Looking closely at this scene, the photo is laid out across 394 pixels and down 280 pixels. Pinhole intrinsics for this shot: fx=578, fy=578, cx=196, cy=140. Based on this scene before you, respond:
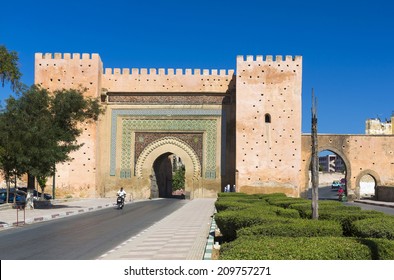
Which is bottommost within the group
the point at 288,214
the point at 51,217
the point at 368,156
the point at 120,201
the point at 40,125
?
the point at 51,217

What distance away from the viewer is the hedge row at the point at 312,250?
235 inches

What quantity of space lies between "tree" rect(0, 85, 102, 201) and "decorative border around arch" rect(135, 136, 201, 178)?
29.4 feet

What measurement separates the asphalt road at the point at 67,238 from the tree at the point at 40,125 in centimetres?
497

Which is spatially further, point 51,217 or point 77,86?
point 77,86

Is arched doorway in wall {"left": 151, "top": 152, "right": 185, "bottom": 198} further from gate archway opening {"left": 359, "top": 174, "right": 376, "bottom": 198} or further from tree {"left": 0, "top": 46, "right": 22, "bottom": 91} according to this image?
tree {"left": 0, "top": 46, "right": 22, "bottom": 91}

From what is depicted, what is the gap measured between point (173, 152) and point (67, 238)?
1990cm

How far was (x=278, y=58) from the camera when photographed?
30875 mm

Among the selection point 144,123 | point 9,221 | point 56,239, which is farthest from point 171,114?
point 56,239

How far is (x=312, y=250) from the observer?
6223 millimetres

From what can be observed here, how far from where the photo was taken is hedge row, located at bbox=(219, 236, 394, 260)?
19.6 ft

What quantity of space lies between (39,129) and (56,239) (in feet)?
33.2

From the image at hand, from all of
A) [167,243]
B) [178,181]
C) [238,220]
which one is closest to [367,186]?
[178,181]

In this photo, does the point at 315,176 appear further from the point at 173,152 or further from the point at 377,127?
the point at 377,127

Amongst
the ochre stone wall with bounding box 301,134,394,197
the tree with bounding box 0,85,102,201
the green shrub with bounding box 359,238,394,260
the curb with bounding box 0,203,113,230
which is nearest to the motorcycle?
the curb with bounding box 0,203,113,230
